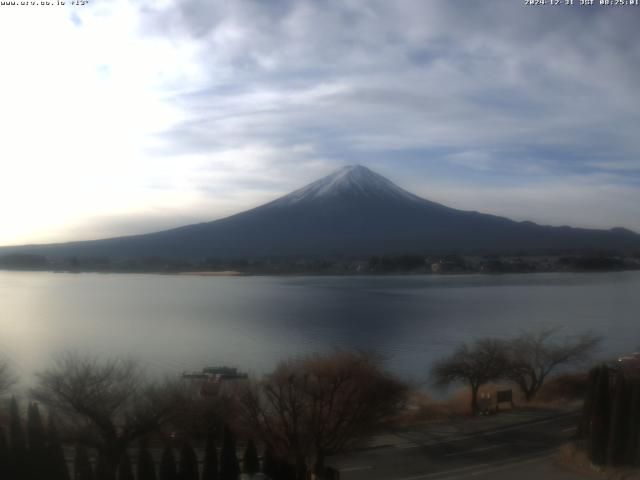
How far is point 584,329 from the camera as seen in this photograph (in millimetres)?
14938

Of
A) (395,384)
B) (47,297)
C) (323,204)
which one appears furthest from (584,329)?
(323,204)

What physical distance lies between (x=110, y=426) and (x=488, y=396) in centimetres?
521

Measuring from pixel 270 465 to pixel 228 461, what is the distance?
37 centimetres

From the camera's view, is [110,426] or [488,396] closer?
[110,426]

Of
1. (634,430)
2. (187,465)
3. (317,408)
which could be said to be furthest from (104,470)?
(634,430)

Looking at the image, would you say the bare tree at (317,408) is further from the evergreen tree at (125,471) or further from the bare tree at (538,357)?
the bare tree at (538,357)

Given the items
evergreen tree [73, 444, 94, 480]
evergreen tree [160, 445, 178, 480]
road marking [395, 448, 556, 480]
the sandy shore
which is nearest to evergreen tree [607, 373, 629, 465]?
road marking [395, 448, 556, 480]

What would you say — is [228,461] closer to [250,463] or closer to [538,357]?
[250,463]

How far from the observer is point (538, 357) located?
34.1 ft

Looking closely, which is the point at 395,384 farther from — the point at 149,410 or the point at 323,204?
Result: the point at 323,204

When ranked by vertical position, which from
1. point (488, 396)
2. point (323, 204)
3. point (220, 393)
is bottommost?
point (488, 396)

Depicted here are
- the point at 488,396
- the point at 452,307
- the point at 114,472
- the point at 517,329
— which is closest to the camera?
the point at 114,472

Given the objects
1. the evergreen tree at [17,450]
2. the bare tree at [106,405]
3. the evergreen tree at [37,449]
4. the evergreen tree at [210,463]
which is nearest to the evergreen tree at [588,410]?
the evergreen tree at [210,463]

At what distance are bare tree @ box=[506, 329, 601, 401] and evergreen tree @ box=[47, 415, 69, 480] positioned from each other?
20.7 ft
